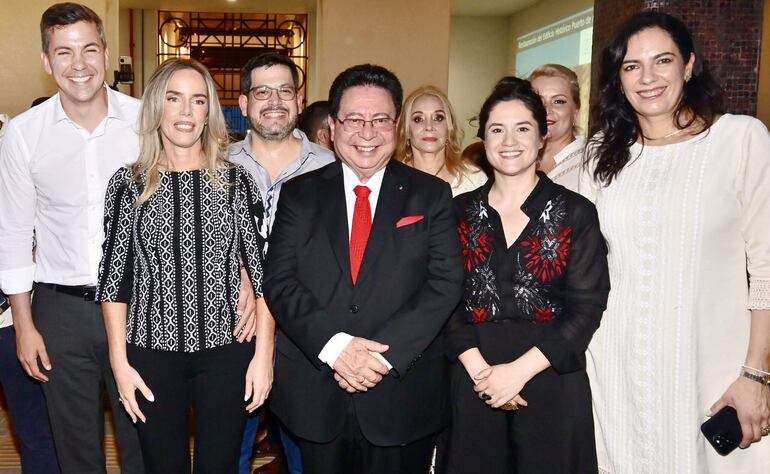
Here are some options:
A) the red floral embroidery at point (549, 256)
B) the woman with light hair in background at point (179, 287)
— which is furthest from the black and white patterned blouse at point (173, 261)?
the red floral embroidery at point (549, 256)

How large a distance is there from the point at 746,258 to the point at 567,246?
56 centimetres

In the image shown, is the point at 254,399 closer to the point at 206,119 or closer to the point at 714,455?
the point at 206,119

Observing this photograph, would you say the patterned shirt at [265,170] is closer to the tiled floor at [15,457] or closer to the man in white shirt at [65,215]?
the man in white shirt at [65,215]

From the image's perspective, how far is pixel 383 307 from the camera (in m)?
2.29

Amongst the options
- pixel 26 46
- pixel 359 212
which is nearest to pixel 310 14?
pixel 26 46

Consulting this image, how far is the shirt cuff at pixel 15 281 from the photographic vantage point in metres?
2.64

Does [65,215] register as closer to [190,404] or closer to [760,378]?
[190,404]

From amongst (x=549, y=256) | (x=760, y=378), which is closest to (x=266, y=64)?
(x=549, y=256)

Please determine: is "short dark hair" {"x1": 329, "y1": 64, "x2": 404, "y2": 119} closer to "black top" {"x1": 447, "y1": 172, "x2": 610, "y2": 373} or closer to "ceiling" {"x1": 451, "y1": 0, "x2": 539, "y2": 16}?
"black top" {"x1": 447, "y1": 172, "x2": 610, "y2": 373}

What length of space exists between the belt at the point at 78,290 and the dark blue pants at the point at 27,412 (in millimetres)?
441

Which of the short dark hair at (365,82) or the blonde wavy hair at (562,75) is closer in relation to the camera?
the short dark hair at (365,82)

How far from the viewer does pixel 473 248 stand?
2.39m

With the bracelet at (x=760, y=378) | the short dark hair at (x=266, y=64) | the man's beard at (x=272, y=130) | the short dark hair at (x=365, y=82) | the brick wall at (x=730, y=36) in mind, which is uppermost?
the brick wall at (x=730, y=36)

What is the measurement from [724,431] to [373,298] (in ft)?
3.75
